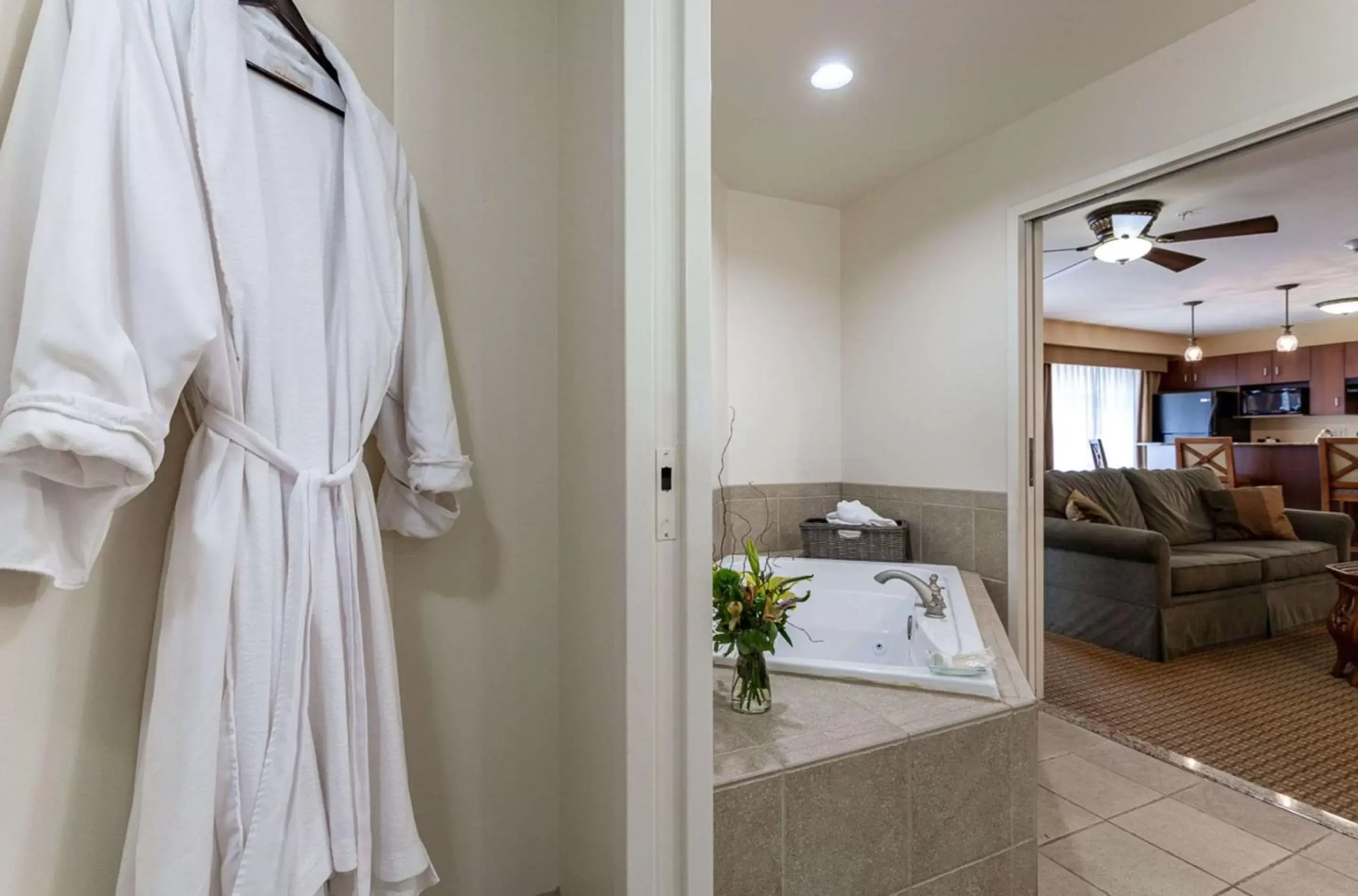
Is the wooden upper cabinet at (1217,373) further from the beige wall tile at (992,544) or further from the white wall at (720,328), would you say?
the white wall at (720,328)

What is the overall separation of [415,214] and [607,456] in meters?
0.59

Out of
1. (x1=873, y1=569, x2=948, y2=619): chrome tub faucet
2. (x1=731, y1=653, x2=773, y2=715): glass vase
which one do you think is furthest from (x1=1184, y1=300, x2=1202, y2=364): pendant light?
(x1=731, y1=653, x2=773, y2=715): glass vase

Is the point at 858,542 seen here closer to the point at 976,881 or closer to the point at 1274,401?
the point at 976,881

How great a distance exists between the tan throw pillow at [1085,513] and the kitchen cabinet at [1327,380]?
432 cm

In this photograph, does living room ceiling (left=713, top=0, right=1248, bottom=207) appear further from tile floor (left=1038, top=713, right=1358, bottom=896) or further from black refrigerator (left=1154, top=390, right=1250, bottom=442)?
black refrigerator (left=1154, top=390, right=1250, bottom=442)

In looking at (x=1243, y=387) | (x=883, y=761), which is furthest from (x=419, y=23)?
(x=1243, y=387)

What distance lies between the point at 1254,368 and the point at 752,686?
814 centimetres

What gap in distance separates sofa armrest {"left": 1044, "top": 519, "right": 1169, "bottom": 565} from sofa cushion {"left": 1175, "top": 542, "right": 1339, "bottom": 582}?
54 cm

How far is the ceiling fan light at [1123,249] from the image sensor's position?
2.92m

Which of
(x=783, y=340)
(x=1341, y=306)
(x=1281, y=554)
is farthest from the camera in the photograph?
(x=1341, y=306)

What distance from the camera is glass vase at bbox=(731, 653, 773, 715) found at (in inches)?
56.5

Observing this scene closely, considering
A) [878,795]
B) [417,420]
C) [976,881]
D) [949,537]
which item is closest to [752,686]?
[878,795]

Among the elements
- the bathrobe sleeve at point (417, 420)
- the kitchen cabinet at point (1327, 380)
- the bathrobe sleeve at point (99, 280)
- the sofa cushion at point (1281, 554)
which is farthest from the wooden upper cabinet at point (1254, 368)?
the bathrobe sleeve at point (99, 280)

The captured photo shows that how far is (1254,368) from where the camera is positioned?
21.6 ft
